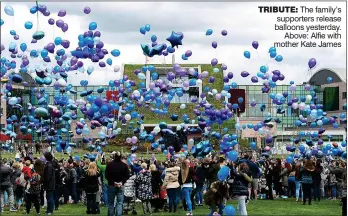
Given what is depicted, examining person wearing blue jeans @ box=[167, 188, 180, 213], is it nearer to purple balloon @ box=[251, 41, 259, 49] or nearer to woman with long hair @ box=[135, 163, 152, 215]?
woman with long hair @ box=[135, 163, 152, 215]

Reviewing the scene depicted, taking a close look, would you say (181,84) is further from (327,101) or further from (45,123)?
(327,101)

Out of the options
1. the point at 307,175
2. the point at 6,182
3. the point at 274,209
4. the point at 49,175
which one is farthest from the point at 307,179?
the point at 6,182

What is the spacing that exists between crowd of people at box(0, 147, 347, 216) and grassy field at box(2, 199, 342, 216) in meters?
0.36

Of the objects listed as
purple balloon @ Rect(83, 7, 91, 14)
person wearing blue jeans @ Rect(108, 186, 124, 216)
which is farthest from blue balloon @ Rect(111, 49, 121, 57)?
person wearing blue jeans @ Rect(108, 186, 124, 216)

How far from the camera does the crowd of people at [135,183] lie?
55.9ft

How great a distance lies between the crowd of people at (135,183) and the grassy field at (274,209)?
1.19ft

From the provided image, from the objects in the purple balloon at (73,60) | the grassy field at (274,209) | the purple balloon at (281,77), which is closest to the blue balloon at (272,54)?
the purple balloon at (281,77)

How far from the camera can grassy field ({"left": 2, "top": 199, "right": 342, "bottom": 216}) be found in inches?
795

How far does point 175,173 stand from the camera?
1931 centimetres

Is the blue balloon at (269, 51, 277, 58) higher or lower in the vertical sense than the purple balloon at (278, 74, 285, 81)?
higher

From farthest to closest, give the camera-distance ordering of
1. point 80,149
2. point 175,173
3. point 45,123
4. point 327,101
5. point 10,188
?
point 327,101 → point 80,149 → point 45,123 → point 10,188 → point 175,173

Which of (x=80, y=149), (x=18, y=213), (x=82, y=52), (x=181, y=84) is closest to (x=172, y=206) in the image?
(x=18, y=213)

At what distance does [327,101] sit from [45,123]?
64555mm

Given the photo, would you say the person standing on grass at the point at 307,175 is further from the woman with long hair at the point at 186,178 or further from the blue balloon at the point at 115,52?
the blue balloon at the point at 115,52
